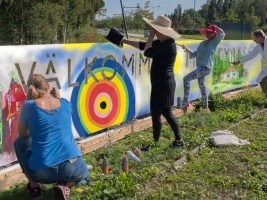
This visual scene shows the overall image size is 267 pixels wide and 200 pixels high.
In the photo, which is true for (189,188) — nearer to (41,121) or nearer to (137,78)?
(41,121)

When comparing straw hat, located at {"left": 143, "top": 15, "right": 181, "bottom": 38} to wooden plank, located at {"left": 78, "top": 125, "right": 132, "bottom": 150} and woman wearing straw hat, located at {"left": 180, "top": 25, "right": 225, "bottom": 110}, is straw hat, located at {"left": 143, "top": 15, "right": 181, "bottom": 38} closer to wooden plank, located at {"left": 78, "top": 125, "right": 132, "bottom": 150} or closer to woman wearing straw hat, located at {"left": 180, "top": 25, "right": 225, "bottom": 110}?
wooden plank, located at {"left": 78, "top": 125, "right": 132, "bottom": 150}

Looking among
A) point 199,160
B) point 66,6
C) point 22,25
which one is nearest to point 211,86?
point 199,160

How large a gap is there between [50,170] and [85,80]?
2205 mm

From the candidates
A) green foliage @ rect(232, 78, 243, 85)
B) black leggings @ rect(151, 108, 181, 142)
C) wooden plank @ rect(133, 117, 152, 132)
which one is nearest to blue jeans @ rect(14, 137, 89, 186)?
black leggings @ rect(151, 108, 181, 142)

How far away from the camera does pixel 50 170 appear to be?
366 cm

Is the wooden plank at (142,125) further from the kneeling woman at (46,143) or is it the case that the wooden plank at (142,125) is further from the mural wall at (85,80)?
the kneeling woman at (46,143)

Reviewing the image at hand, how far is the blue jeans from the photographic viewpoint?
3.68m

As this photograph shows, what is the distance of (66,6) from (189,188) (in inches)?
1246

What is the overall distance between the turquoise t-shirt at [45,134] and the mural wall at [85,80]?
842 millimetres

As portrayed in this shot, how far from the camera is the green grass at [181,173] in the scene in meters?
4.05

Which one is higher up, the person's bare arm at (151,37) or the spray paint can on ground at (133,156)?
the person's bare arm at (151,37)

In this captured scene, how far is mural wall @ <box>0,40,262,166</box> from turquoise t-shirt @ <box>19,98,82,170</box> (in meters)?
0.84

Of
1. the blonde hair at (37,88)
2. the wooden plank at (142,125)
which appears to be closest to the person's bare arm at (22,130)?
the blonde hair at (37,88)

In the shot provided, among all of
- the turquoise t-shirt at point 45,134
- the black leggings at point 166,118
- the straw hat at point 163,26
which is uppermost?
the straw hat at point 163,26
